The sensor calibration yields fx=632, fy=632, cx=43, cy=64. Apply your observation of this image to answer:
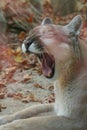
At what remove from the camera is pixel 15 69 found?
10250mm

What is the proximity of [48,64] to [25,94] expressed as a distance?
2651mm

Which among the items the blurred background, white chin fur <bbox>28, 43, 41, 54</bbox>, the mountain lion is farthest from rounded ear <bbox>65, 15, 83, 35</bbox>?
the blurred background

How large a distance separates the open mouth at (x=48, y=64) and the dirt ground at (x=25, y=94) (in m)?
1.66

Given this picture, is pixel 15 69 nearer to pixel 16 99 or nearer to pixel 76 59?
pixel 16 99

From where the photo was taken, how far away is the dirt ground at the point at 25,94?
840cm

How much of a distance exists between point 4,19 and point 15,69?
1.77 meters

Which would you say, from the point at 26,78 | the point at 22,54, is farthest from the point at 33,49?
the point at 22,54

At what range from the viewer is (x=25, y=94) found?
9.07 m

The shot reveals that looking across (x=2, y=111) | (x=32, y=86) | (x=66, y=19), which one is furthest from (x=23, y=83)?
(x=66, y=19)

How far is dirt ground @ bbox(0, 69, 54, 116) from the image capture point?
331 inches

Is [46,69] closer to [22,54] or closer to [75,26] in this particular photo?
[75,26]

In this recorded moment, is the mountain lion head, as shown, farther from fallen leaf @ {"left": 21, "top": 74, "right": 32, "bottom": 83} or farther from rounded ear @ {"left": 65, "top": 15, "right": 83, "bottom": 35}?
fallen leaf @ {"left": 21, "top": 74, "right": 32, "bottom": 83}

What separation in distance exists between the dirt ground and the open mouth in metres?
1.66

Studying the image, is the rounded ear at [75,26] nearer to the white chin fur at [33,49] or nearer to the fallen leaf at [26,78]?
the white chin fur at [33,49]
